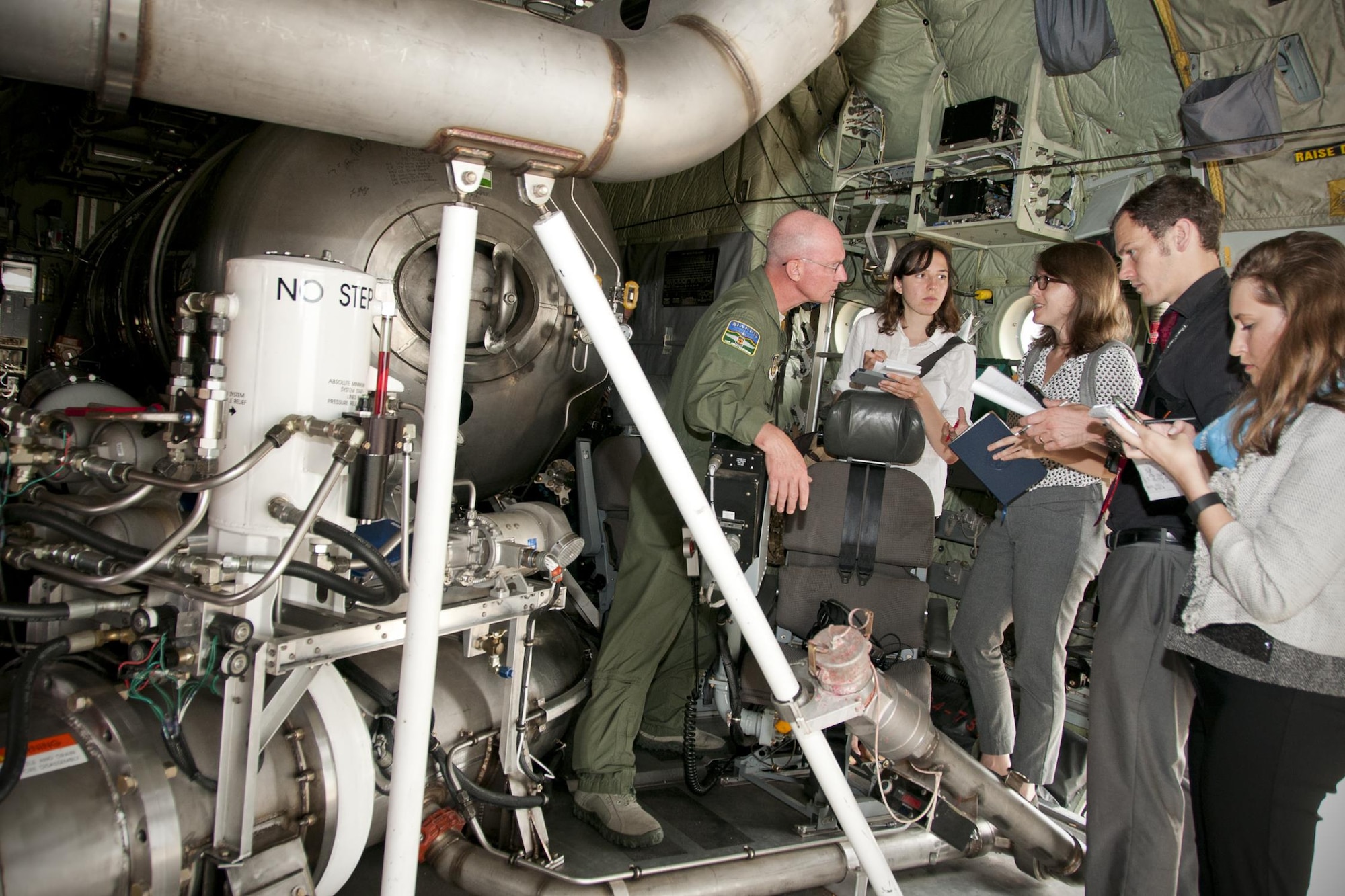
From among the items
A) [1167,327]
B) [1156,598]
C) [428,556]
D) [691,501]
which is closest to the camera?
[428,556]

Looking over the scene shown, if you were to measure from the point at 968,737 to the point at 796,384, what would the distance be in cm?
251

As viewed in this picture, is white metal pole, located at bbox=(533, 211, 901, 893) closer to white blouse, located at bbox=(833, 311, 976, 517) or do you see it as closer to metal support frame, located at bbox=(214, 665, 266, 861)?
metal support frame, located at bbox=(214, 665, 266, 861)

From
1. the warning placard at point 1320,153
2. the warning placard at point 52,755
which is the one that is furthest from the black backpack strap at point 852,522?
the warning placard at point 1320,153

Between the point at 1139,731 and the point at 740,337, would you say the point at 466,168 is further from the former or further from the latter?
the point at 1139,731

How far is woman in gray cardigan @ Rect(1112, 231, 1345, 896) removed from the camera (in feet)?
5.71

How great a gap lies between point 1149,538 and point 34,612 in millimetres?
2542

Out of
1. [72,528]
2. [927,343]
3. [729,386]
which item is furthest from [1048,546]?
[72,528]

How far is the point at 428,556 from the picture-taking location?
1.58 metres

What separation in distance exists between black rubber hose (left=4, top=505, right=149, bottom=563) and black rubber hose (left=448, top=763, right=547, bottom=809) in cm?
93

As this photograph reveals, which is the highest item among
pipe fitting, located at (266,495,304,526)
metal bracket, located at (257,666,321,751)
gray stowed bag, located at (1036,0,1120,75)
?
gray stowed bag, located at (1036,0,1120,75)

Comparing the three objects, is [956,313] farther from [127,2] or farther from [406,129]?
[127,2]

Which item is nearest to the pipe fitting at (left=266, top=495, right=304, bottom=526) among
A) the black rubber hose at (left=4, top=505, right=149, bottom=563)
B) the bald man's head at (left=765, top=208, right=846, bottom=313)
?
the black rubber hose at (left=4, top=505, right=149, bottom=563)

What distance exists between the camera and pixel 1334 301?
179cm

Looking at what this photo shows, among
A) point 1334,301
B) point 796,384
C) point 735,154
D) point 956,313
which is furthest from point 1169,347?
point 735,154
